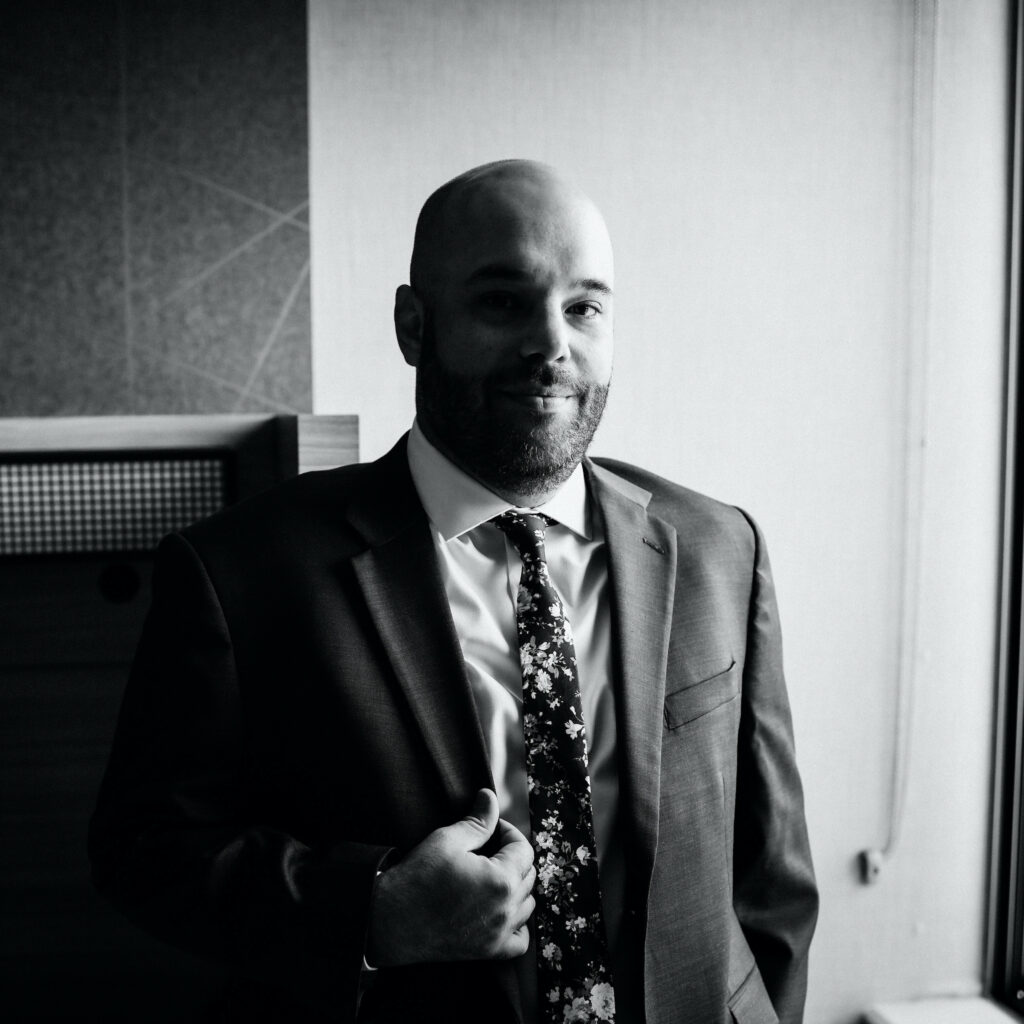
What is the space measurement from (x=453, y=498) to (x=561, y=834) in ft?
1.18

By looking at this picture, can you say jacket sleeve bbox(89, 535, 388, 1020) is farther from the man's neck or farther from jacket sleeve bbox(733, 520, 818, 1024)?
jacket sleeve bbox(733, 520, 818, 1024)

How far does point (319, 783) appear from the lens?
94 centimetres

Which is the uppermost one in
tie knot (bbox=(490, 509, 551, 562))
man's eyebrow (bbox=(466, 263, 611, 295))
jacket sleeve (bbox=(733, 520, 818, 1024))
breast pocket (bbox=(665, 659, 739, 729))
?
man's eyebrow (bbox=(466, 263, 611, 295))

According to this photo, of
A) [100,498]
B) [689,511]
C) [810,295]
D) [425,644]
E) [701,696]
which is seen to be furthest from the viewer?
[810,295]

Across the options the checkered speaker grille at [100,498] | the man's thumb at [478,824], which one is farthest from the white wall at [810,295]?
the man's thumb at [478,824]

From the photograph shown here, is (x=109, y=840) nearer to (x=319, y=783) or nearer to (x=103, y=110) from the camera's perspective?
(x=319, y=783)

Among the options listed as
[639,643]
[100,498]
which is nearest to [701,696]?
[639,643]

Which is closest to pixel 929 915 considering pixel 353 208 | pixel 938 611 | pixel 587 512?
pixel 938 611

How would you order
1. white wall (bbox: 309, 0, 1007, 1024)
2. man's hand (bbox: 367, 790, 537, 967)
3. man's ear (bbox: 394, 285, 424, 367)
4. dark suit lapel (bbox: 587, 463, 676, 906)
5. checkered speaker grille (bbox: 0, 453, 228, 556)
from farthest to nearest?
white wall (bbox: 309, 0, 1007, 1024)
checkered speaker grille (bbox: 0, 453, 228, 556)
man's ear (bbox: 394, 285, 424, 367)
dark suit lapel (bbox: 587, 463, 676, 906)
man's hand (bbox: 367, 790, 537, 967)

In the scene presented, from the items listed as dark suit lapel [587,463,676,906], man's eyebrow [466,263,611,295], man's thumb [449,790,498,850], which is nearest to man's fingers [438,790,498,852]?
man's thumb [449,790,498,850]

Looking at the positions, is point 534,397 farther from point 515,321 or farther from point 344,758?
point 344,758

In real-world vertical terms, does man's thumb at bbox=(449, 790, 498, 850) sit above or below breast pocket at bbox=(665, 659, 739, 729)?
below

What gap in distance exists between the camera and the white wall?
59.9 inches

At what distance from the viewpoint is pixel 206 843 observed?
904mm
